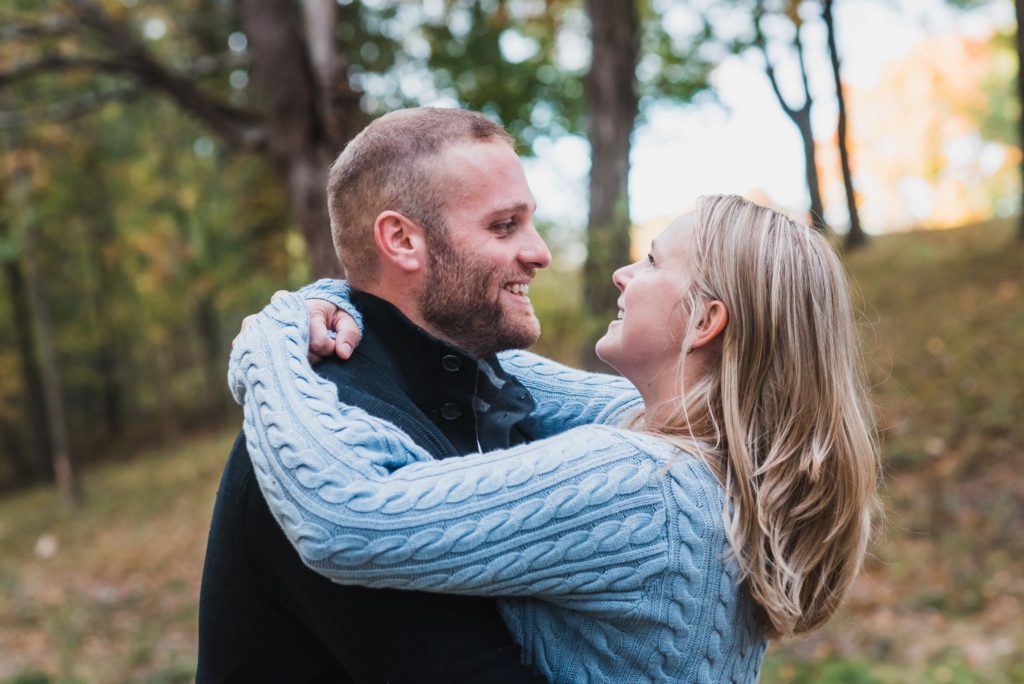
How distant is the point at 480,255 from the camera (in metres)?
2.23

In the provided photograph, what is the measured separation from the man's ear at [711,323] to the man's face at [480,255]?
386 millimetres

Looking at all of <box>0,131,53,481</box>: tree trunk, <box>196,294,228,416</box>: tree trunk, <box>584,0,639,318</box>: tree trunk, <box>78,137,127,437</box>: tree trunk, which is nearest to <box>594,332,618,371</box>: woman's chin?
<box>584,0,639,318</box>: tree trunk

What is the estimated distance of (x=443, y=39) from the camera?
388 inches

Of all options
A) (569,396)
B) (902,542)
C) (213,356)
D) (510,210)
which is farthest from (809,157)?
(213,356)

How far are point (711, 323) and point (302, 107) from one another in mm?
4738

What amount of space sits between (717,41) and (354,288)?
11.6 meters

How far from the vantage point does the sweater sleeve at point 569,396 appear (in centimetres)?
270

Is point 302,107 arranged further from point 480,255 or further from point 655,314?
point 655,314

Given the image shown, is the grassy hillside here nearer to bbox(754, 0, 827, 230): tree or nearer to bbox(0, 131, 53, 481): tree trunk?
→ bbox(754, 0, 827, 230): tree

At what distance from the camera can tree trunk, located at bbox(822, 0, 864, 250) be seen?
15505 mm

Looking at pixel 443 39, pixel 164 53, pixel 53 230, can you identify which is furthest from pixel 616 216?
pixel 53 230

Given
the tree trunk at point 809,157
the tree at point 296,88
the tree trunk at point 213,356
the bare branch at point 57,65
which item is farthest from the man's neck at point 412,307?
the tree trunk at point 213,356

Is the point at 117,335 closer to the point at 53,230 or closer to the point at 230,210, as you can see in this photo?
the point at 53,230

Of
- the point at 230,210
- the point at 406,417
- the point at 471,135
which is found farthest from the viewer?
the point at 230,210
